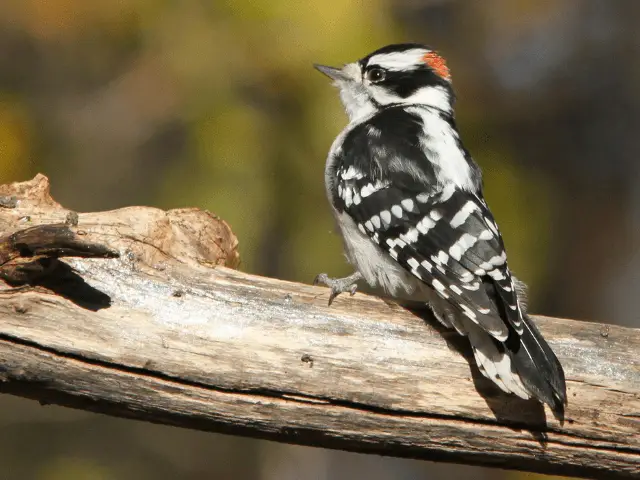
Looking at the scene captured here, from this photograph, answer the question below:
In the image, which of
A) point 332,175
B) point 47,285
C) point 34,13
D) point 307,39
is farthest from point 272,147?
point 47,285

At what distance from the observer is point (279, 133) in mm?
6027

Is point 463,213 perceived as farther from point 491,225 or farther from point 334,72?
point 334,72

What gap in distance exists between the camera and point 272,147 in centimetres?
603

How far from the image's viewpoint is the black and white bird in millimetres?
3430

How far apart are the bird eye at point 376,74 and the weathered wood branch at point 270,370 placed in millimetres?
1934

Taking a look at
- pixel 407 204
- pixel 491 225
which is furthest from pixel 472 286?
pixel 407 204

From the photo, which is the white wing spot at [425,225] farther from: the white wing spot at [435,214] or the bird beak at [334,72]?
the bird beak at [334,72]

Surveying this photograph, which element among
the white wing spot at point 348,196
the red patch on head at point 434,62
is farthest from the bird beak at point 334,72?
the white wing spot at point 348,196

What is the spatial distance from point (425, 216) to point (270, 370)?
1.09 m

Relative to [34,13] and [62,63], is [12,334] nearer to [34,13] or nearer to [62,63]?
[34,13]

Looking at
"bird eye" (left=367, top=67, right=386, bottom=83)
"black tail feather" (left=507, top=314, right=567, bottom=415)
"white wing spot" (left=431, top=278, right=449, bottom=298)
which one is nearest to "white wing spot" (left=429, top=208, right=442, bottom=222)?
"white wing spot" (left=431, top=278, right=449, bottom=298)

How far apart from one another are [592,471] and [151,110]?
4361 millimetres

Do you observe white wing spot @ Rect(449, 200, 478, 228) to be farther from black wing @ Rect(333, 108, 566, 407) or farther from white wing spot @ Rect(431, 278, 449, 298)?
white wing spot @ Rect(431, 278, 449, 298)

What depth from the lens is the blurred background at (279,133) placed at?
5918 millimetres
